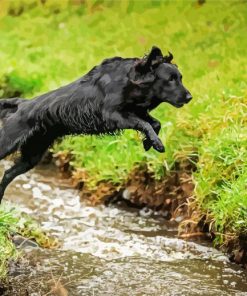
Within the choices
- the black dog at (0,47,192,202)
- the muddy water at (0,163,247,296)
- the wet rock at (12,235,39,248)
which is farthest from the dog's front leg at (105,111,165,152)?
the wet rock at (12,235,39,248)

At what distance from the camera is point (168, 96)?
4.87m

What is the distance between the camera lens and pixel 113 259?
20.0 feet

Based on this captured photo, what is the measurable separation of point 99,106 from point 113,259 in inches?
63.4

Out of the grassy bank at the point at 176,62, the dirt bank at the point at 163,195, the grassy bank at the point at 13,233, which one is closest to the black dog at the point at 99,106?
the grassy bank at the point at 13,233

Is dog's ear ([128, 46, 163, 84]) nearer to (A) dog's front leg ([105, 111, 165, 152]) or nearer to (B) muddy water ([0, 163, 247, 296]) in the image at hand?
(A) dog's front leg ([105, 111, 165, 152])

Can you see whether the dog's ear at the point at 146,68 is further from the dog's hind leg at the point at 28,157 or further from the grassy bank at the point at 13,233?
the grassy bank at the point at 13,233

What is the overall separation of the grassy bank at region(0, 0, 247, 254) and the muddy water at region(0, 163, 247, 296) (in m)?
0.33

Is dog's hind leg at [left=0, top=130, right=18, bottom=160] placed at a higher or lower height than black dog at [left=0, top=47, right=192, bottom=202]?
lower

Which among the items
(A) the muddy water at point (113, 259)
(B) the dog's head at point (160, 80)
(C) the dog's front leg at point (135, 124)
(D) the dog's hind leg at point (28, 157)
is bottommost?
(A) the muddy water at point (113, 259)

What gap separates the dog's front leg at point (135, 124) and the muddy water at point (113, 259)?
4.30 ft

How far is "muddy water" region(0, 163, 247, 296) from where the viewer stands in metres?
5.50

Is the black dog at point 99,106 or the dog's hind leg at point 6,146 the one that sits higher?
the black dog at point 99,106

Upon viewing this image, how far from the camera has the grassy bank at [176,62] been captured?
652 centimetres

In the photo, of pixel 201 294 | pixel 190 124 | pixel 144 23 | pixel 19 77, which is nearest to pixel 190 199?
pixel 190 124
